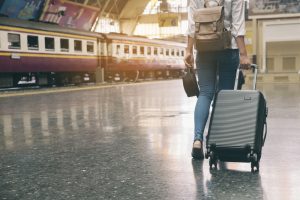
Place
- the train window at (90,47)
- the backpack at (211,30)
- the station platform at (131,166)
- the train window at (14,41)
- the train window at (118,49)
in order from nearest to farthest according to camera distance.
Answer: the station platform at (131,166), the backpack at (211,30), the train window at (14,41), the train window at (90,47), the train window at (118,49)

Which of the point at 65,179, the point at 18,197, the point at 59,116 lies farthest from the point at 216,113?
the point at 59,116

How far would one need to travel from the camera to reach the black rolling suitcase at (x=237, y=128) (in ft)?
11.4

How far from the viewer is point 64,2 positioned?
4050 cm

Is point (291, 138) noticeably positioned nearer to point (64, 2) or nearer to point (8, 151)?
point (8, 151)

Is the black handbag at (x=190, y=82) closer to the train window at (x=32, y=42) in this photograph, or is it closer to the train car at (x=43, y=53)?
the train car at (x=43, y=53)

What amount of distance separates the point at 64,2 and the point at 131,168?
38544 mm

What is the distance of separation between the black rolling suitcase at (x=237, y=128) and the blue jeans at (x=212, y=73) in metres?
0.51

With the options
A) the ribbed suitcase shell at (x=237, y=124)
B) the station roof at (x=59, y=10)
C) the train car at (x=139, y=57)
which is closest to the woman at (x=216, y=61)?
the ribbed suitcase shell at (x=237, y=124)

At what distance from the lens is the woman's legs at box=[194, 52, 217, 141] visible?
14.1 feet

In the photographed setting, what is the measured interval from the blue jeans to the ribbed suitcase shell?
1.70ft

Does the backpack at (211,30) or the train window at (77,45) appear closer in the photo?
the backpack at (211,30)

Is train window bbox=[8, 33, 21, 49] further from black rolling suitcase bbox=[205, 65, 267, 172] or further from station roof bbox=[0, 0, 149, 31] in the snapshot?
black rolling suitcase bbox=[205, 65, 267, 172]

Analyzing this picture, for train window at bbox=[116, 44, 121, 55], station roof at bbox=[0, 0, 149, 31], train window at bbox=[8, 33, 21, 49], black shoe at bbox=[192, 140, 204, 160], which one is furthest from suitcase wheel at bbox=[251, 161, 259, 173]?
station roof at bbox=[0, 0, 149, 31]

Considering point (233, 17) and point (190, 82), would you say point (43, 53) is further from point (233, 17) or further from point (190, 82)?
point (233, 17)
